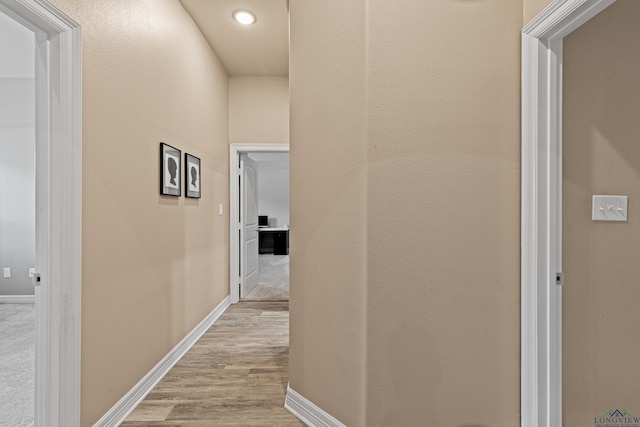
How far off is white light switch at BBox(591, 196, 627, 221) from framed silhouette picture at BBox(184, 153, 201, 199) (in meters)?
2.65

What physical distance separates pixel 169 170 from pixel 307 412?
186 centimetres

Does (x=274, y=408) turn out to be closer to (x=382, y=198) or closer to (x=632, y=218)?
(x=382, y=198)

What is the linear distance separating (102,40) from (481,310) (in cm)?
227

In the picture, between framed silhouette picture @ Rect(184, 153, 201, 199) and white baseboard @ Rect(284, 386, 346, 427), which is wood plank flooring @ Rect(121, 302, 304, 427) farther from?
framed silhouette picture @ Rect(184, 153, 201, 199)

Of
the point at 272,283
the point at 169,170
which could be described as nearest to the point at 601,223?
the point at 169,170

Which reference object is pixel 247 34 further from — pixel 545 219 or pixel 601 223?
pixel 601 223

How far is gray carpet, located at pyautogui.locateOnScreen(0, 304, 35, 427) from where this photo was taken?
5.73ft

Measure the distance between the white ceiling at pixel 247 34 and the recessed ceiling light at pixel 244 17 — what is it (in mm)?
36

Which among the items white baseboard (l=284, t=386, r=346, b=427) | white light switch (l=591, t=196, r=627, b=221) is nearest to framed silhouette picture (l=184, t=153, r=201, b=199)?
white baseboard (l=284, t=386, r=346, b=427)

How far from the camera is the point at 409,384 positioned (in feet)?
4.57

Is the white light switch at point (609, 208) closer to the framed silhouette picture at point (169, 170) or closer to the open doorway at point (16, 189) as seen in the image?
the framed silhouette picture at point (169, 170)

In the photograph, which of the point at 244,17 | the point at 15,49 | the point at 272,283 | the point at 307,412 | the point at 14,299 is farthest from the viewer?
the point at 272,283

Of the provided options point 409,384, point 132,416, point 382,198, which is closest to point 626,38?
point 382,198

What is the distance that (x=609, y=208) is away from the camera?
1.34 metres
